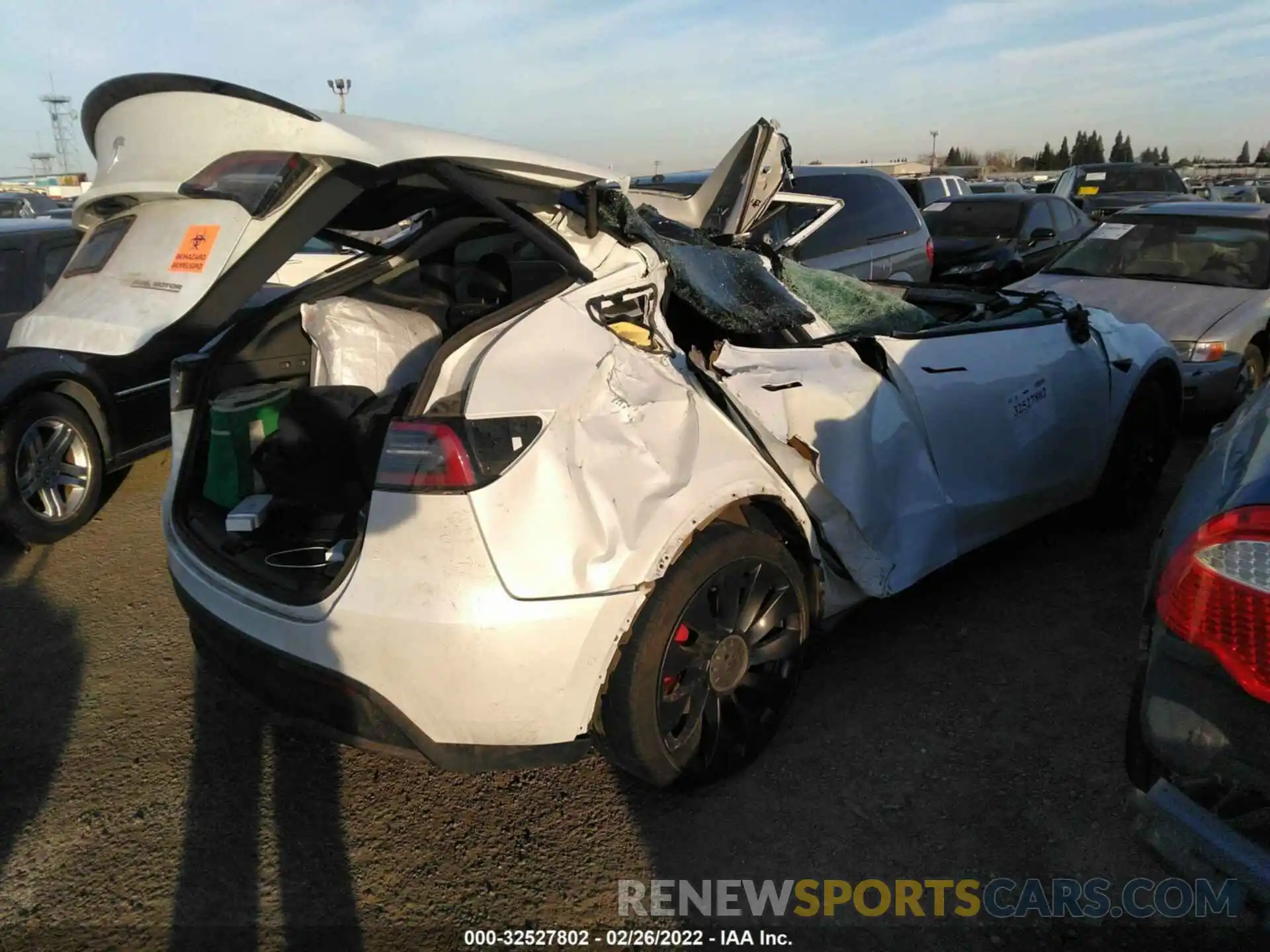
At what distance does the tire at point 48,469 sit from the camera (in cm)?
452

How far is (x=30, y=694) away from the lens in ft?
10.8

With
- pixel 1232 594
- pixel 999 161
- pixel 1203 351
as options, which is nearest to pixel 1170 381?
pixel 1203 351

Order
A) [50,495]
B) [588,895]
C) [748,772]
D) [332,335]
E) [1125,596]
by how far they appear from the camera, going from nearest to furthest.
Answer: [588,895] → [748,772] → [332,335] → [1125,596] → [50,495]

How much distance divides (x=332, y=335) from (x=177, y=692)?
1.42 meters

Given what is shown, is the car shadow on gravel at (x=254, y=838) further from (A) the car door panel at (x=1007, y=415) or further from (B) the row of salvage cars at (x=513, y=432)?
(A) the car door panel at (x=1007, y=415)

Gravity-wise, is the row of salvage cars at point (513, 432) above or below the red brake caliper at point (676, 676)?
above

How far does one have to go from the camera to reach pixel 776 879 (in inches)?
93.0

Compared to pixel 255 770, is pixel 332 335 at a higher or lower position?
higher

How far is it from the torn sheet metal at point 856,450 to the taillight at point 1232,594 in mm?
1252

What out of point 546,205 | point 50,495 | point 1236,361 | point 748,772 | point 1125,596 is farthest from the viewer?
point 1236,361

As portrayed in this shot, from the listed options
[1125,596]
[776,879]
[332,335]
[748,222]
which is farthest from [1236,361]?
[332,335]

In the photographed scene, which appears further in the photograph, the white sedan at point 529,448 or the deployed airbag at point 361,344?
the deployed airbag at point 361,344

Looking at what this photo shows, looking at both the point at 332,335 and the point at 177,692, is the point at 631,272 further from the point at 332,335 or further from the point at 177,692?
the point at 177,692

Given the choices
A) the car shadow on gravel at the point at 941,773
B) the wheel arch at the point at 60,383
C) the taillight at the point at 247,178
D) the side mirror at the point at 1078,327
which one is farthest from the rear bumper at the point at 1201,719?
the wheel arch at the point at 60,383
